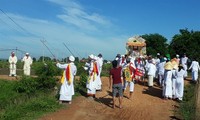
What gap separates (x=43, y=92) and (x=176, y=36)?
25.5 m

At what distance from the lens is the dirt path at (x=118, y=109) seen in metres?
13.4

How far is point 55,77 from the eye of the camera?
2064 centimetres

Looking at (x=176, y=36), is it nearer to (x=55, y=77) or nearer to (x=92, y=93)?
(x=55, y=77)

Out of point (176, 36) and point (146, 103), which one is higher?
point (176, 36)

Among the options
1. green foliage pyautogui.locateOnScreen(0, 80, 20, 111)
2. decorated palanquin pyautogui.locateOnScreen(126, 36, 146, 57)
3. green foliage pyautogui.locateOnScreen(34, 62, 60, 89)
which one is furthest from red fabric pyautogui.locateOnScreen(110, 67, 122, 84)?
decorated palanquin pyautogui.locateOnScreen(126, 36, 146, 57)

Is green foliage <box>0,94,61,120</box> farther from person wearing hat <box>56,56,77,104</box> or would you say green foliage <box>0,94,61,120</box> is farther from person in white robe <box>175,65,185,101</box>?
person in white robe <box>175,65,185,101</box>

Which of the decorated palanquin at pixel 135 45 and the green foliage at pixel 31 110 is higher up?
the decorated palanquin at pixel 135 45

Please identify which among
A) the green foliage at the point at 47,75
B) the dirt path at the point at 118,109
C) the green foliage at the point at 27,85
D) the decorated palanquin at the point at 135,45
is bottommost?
the dirt path at the point at 118,109

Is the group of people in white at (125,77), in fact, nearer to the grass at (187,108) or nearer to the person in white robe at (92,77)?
the person in white robe at (92,77)

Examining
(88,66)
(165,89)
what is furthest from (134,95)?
(88,66)

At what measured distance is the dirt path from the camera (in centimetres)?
1337

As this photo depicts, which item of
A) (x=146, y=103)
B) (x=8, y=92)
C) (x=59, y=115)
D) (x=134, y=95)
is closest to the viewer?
(x=59, y=115)

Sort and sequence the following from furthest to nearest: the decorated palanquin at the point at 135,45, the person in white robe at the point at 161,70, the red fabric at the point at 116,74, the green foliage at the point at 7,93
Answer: the decorated palanquin at the point at 135,45 → the person in white robe at the point at 161,70 → the green foliage at the point at 7,93 → the red fabric at the point at 116,74

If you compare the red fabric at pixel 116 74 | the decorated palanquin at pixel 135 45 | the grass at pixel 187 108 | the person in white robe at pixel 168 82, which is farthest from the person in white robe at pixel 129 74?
the decorated palanquin at pixel 135 45
